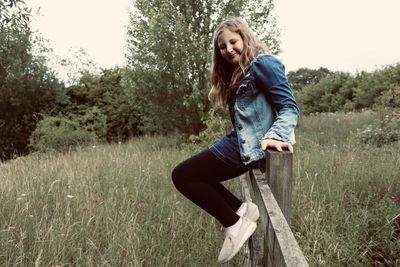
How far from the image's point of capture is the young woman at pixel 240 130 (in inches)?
95.0

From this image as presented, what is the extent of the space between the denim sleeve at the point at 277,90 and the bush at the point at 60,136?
31.3ft

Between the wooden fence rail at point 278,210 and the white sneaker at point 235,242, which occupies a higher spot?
the wooden fence rail at point 278,210

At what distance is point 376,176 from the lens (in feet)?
14.5

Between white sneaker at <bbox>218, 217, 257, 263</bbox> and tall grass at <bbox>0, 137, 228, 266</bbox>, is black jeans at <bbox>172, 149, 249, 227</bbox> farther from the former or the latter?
tall grass at <bbox>0, 137, 228, 266</bbox>

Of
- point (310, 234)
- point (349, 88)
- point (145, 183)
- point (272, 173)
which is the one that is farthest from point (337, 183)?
point (349, 88)

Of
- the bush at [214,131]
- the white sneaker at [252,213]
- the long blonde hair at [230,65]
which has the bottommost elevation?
the white sneaker at [252,213]

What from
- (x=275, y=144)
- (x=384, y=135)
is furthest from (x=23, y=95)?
(x=275, y=144)

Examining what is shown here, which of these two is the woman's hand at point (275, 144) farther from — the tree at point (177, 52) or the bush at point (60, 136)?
the bush at point (60, 136)

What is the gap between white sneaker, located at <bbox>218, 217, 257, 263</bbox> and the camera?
2.37m

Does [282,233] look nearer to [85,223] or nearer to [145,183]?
[85,223]

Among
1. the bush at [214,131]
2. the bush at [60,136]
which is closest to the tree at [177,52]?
the bush at [214,131]

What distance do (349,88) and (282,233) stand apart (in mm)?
27325

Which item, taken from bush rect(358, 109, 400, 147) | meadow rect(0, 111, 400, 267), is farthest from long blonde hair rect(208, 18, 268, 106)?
bush rect(358, 109, 400, 147)

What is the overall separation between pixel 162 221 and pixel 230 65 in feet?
5.03
